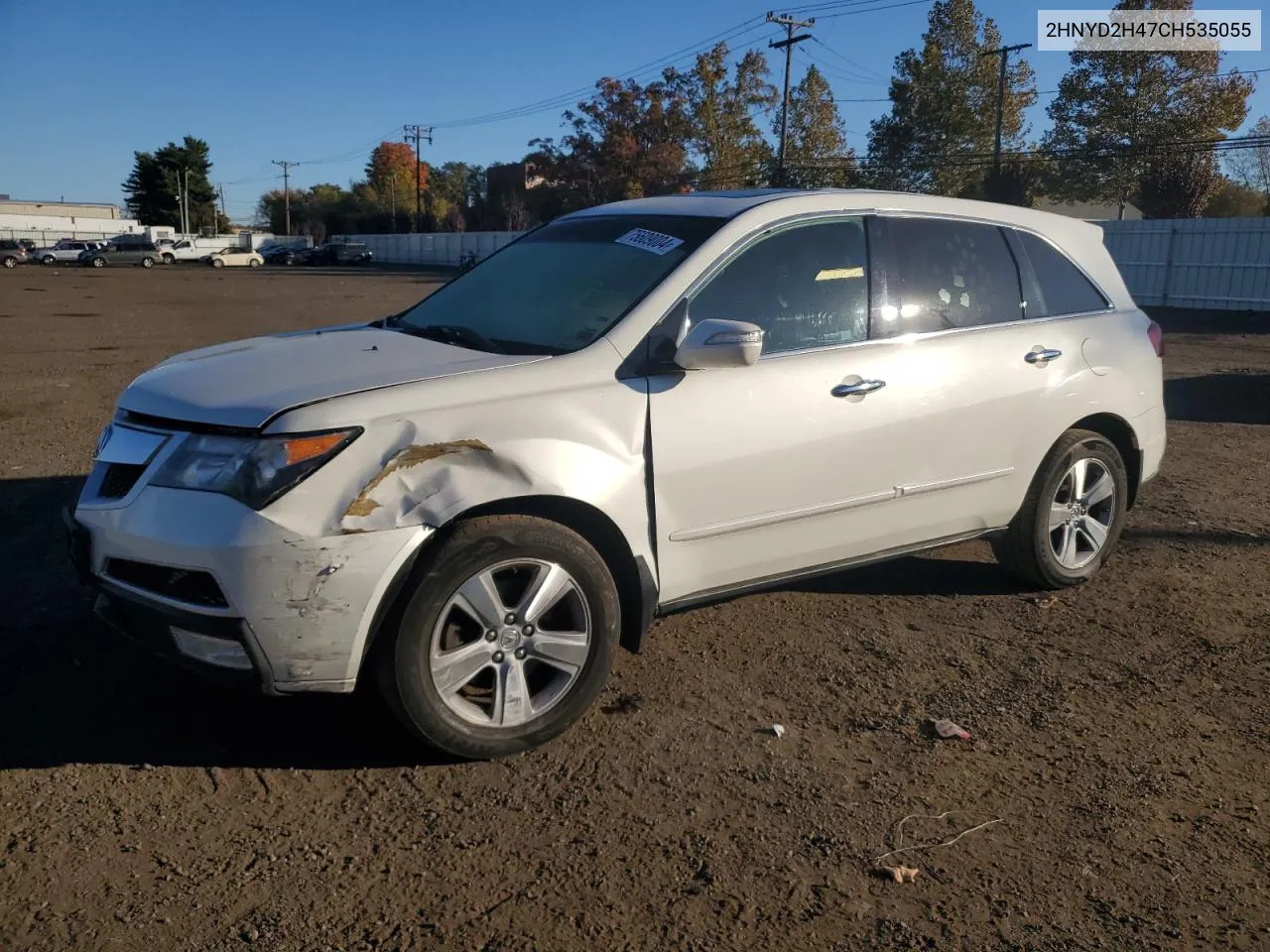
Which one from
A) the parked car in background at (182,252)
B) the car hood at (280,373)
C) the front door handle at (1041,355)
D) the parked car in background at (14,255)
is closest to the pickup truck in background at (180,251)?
the parked car in background at (182,252)

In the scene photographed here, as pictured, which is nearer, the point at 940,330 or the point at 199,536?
the point at 199,536

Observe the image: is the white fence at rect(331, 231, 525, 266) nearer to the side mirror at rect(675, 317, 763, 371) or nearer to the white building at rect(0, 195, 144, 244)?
the white building at rect(0, 195, 144, 244)

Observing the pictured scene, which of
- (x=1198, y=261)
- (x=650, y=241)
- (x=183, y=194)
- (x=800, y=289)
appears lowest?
(x=1198, y=261)

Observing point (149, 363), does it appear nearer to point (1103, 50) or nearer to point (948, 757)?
point (948, 757)

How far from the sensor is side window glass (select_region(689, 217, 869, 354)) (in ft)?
13.1

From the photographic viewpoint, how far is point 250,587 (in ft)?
9.92

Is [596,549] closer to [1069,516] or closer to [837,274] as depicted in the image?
[837,274]

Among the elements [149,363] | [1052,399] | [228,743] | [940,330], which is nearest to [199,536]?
[228,743]

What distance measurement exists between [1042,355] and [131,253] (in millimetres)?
67962

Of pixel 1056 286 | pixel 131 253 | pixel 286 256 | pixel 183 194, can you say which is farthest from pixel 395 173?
pixel 1056 286

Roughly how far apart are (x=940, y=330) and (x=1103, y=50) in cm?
4545

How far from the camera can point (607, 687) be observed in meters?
4.10

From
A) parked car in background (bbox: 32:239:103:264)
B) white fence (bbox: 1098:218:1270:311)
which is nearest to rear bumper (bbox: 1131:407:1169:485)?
white fence (bbox: 1098:218:1270:311)

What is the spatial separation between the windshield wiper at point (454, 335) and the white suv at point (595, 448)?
0.02 meters
